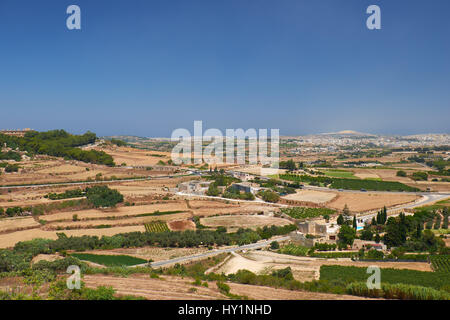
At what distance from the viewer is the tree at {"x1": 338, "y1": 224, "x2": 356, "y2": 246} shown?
2116 centimetres

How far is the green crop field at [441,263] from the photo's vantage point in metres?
16.2

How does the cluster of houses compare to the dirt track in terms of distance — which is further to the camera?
the cluster of houses

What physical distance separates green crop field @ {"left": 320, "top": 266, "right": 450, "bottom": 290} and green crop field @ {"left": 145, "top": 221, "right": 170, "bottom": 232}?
37.8 feet

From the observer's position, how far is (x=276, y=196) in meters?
33.8

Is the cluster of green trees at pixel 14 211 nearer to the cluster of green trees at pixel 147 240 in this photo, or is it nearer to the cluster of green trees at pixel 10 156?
the cluster of green trees at pixel 147 240

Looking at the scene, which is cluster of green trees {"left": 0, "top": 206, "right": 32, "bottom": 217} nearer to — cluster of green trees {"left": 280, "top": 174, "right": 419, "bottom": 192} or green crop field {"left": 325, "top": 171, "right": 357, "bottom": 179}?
cluster of green trees {"left": 280, "top": 174, "right": 419, "bottom": 192}

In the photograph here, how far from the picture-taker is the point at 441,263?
17.1 metres

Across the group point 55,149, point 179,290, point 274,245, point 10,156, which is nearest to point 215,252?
point 274,245

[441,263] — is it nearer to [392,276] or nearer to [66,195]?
[392,276]

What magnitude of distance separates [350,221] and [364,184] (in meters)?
19.3

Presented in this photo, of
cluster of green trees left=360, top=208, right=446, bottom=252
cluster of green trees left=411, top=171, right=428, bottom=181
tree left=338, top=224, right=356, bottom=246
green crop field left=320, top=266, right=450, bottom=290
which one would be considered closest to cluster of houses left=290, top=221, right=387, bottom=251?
tree left=338, top=224, right=356, bottom=246

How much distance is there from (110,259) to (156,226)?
6620mm

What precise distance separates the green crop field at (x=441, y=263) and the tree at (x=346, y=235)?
4.46 metres

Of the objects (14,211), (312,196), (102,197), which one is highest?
(102,197)
